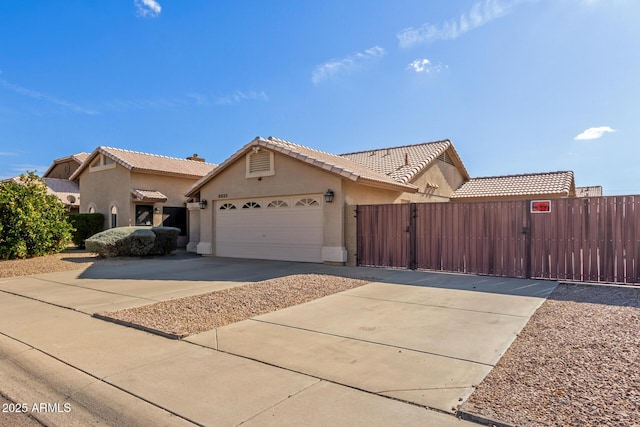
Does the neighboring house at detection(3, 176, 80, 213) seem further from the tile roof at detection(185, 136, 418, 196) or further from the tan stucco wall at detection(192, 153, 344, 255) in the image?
the tan stucco wall at detection(192, 153, 344, 255)

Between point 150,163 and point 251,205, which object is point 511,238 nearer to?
point 251,205

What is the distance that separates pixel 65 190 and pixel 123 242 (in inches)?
659

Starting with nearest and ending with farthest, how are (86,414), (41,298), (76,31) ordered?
(86,414), (41,298), (76,31)

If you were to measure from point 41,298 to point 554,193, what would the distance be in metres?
20.2

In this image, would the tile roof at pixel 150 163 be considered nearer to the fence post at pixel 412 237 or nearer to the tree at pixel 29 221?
the tree at pixel 29 221

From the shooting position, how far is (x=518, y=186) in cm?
2162

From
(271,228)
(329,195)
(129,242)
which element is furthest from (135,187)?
(329,195)

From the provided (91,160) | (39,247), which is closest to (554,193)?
(39,247)

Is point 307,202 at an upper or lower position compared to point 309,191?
lower

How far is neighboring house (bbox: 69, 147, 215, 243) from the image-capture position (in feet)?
70.7

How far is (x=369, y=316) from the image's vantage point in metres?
6.77

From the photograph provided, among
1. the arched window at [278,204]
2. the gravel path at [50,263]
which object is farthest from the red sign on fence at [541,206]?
the gravel path at [50,263]

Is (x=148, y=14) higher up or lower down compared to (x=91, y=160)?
higher up

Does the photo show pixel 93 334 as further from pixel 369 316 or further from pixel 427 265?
pixel 427 265
